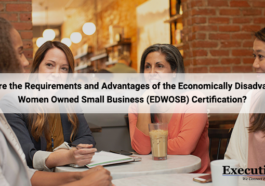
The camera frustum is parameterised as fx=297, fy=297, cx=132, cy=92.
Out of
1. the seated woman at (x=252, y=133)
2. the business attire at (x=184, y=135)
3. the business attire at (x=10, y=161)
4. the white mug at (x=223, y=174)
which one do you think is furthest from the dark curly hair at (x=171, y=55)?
the business attire at (x=10, y=161)

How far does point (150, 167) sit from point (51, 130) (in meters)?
0.68

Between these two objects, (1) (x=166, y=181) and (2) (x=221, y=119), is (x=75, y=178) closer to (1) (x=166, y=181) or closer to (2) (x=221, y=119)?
(1) (x=166, y=181)

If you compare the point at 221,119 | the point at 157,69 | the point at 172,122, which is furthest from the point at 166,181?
the point at 221,119

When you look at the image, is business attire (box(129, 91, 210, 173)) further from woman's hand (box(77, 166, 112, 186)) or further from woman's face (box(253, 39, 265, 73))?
woman's hand (box(77, 166, 112, 186))

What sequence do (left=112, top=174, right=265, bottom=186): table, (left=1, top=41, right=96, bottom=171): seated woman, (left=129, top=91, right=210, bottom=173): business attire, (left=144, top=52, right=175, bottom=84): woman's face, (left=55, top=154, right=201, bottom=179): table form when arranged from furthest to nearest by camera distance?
(left=144, top=52, right=175, bottom=84): woman's face
(left=129, top=91, right=210, bottom=173): business attire
(left=1, top=41, right=96, bottom=171): seated woman
(left=55, top=154, right=201, bottom=179): table
(left=112, top=174, right=265, bottom=186): table

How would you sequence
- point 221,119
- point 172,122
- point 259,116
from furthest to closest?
1. point 221,119
2. point 172,122
3. point 259,116

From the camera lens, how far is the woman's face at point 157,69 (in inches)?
72.4

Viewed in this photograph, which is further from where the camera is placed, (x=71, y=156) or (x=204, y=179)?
(x=71, y=156)

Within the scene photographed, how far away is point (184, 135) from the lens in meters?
1.52

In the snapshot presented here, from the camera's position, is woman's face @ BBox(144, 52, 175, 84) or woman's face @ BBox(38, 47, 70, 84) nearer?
woman's face @ BBox(38, 47, 70, 84)

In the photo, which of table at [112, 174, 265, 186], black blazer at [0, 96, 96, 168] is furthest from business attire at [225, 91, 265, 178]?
black blazer at [0, 96, 96, 168]

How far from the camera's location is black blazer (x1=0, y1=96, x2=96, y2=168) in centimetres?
135

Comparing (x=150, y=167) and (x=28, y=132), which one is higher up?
(x=28, y=132)

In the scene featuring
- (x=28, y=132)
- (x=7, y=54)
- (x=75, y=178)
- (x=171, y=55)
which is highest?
(x=171, y=55)
